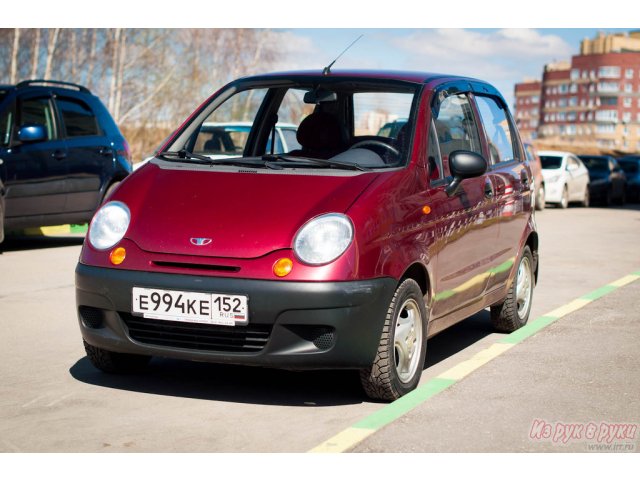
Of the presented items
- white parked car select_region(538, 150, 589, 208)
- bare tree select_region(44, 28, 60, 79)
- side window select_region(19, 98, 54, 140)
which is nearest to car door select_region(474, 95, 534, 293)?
side window select_region(19, 98, 54, 140)

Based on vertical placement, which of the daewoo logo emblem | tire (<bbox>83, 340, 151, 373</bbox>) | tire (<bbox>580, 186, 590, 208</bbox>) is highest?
the daewoo logo emblem

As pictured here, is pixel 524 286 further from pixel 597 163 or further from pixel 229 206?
pixel 597 163

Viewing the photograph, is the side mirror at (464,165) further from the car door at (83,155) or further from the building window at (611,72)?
the building window at (611,72)

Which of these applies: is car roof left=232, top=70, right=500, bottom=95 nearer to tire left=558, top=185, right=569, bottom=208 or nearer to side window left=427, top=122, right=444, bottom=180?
side window left=427, top=122, right=444, bottom=180

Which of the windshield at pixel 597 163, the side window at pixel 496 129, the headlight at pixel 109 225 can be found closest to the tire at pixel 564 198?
the windshield at pixel 597 163

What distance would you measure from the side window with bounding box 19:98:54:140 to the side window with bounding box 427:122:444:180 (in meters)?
7.89

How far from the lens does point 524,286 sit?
8.28 metres

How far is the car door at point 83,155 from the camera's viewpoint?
44.7 ft

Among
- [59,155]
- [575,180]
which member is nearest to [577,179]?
[575,180]

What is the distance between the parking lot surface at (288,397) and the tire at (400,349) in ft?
0.47

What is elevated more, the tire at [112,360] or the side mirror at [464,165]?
the side mirror at [464,165]

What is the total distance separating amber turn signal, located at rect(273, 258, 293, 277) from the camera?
530cm
